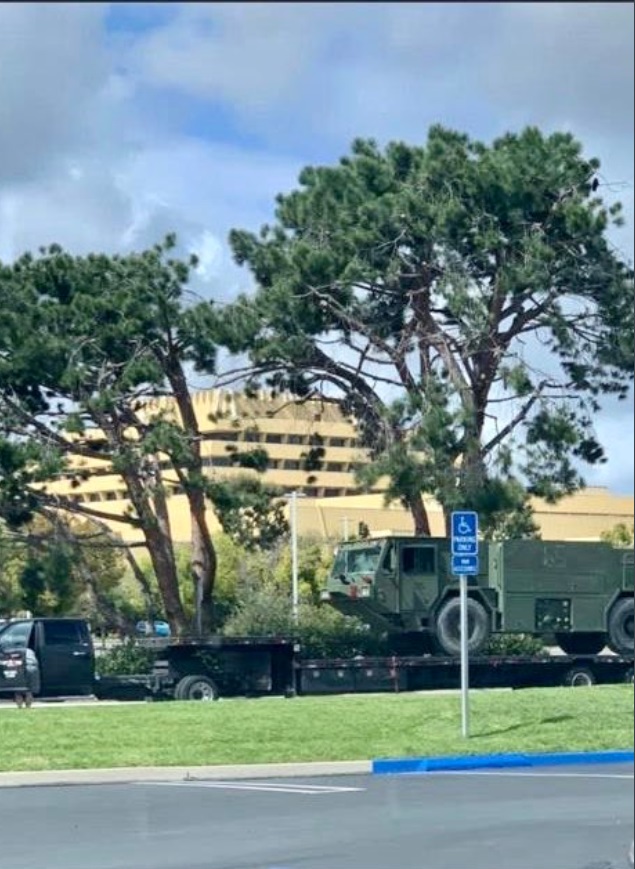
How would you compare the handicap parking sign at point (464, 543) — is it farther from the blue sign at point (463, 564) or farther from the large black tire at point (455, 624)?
the large black tire at point (455, 624)

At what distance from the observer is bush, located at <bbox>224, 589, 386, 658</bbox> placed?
115 feet

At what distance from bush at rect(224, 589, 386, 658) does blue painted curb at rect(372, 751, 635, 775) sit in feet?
44.4

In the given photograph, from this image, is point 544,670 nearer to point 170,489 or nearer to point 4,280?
point 170,489

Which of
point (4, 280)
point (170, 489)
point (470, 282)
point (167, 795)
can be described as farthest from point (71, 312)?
point (167, 795)

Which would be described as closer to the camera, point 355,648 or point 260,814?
point 260,814

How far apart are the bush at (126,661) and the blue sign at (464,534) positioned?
1390 cm

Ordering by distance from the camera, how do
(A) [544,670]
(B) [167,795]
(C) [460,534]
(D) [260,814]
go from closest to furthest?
(D) [260,814]
(B) [167,795]
(C) [460,534]
(A) [544,670]

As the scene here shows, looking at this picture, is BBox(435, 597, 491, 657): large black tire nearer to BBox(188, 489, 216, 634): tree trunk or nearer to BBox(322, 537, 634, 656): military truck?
BBox(322, 537, 634, 656): military truck

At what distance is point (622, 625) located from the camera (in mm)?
34688

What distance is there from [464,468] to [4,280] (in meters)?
10.7

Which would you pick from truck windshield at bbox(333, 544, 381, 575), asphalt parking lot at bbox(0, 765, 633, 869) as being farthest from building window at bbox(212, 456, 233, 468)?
asphalt parking lot at bbox(0, 765, 633, 869)

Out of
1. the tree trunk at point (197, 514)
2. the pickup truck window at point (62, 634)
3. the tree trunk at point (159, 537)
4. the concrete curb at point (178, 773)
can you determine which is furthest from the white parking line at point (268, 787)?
the tree trunk at point (159, 537)

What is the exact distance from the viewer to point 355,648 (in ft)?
115

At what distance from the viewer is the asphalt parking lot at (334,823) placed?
492 inches
